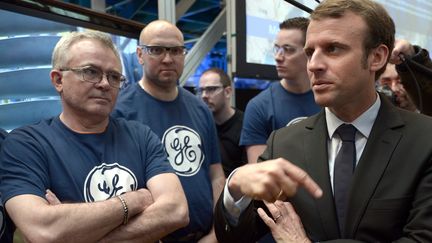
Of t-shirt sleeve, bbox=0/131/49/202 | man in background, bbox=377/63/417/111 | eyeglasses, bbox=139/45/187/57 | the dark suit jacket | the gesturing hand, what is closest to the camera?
the gesturing hand

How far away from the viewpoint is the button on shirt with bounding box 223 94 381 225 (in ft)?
4.14

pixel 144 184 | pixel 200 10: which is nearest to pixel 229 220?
pixel 144 184

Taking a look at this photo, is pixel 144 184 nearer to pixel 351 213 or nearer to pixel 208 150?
pixel 208 150

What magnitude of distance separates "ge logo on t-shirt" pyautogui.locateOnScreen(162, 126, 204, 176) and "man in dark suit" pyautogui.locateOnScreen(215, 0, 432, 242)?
591mm

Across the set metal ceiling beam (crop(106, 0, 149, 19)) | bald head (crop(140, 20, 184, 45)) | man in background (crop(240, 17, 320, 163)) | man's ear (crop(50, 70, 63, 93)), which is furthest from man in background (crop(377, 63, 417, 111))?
metal ceiling beam (crop(106, 0, 149, 19))

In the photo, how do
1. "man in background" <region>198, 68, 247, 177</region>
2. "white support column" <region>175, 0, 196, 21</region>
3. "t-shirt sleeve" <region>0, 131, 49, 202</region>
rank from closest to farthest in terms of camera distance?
"t-shirt sleeve" <region>0, 131, 49, 202</region>, "man in background" <region>198, 68, 247, 177</region>, "white support column" <region>175, 0, 196, 21</region>

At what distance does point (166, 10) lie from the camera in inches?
106

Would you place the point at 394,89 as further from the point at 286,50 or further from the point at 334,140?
the point at 334,140

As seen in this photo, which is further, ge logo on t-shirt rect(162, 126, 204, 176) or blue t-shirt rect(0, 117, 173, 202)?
ge logo on t-shirt rect(162, 126, 204, 176)

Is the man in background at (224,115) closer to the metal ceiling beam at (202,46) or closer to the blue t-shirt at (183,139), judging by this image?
the metal ceiling beam at (202,46)

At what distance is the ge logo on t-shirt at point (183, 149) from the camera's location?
6.19ft

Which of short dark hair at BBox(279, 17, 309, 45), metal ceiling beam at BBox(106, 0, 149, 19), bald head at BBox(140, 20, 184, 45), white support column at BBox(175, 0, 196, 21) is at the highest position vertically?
metal ceiling beam at BBox(106, 0, 149, 19)

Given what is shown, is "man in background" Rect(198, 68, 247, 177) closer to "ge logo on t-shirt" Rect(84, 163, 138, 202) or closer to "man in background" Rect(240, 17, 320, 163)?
"man in background" Rect(240, 17, 320, 163)

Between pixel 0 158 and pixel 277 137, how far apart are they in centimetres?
91
